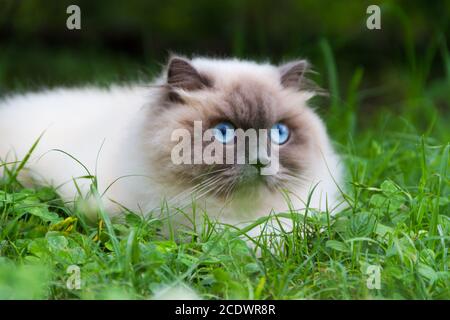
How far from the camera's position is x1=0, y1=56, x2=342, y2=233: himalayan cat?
2.94 metres

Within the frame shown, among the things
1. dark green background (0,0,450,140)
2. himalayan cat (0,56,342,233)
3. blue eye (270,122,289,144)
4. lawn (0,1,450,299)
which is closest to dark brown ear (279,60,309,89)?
himalayan cat (0,56,342,233)

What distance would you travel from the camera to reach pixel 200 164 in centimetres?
289

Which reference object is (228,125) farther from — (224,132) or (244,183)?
(244,183)

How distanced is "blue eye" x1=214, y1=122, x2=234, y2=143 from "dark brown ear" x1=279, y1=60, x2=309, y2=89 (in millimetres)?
482

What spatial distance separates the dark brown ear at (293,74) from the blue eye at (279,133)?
0.28 meters

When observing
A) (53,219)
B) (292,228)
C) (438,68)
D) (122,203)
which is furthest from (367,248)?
(438,68)

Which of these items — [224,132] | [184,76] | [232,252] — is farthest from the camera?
[184,76]

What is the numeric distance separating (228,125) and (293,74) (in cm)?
56

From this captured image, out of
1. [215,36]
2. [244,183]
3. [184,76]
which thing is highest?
[215,36]

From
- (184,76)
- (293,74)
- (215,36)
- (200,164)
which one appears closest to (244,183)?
(200,164)

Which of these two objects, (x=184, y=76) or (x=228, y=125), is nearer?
(x=228, y=125)

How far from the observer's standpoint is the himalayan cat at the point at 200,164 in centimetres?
294

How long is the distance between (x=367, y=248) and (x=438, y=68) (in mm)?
5418
